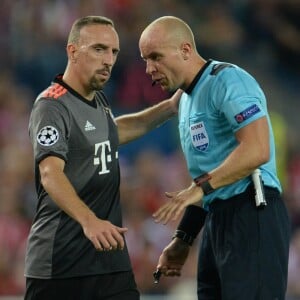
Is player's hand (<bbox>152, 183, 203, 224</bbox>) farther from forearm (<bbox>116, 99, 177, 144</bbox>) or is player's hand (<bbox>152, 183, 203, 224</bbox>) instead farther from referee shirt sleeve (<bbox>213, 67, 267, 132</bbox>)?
forearm (<bbox>116, 99, 177, 144</bbox>)

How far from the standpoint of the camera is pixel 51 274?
17.0ft

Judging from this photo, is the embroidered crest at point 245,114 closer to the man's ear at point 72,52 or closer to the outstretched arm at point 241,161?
the outstretched arm at point 241,161

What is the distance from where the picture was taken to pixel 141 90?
9.87m

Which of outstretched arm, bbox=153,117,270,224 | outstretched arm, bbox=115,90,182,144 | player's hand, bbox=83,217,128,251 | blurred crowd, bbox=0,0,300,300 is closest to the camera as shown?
player's hand, bbox=83,217,128,251

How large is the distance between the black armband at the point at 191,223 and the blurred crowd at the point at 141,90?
2704 mm

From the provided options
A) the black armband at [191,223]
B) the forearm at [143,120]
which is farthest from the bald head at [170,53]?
the black armband at [191,223]

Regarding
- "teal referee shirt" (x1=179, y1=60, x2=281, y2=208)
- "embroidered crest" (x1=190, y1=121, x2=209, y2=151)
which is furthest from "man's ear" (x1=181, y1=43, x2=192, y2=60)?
"embroidered crest" (x1=190, y1=121, x2=209, y2=151)

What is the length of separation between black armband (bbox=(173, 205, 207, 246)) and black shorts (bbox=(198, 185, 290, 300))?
0.32 metres

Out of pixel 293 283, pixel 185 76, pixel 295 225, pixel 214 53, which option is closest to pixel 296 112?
pixel 214 53

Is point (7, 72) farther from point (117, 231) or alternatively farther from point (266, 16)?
point (117, 231)

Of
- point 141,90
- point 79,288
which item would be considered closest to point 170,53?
point 79,288

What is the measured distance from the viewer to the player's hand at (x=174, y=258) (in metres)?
5.63

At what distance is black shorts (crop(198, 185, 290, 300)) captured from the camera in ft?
16.7

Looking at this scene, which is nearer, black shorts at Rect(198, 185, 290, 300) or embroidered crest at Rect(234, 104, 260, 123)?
embroidered crest at Rect(234, 104, 260, 123)
